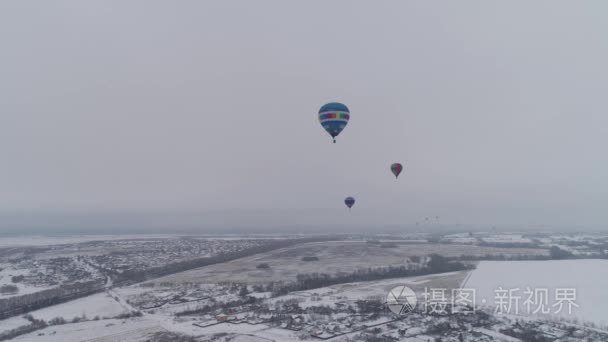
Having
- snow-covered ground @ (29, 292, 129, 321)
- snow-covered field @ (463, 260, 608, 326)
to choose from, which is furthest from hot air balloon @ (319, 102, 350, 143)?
snow-covered ground @ (29, 292, 129, 321)

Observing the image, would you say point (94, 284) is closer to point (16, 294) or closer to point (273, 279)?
point (16, 294)

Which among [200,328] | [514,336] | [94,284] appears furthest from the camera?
[94,284]

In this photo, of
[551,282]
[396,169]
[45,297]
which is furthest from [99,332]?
[551,282]

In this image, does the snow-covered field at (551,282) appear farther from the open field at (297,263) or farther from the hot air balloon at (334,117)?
the hot air balloon at (334,117)

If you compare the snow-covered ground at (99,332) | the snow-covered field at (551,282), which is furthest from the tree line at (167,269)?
the snow-covered field at (551,282)

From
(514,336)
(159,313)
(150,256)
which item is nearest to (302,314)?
(159,313)
